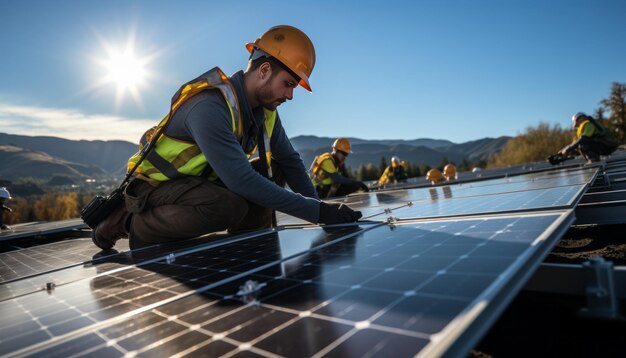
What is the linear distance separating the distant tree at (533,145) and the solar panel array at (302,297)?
57506mm

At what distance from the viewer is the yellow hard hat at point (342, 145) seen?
1083cm

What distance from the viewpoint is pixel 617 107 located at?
5719 centimetres

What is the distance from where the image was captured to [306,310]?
1.19 metres

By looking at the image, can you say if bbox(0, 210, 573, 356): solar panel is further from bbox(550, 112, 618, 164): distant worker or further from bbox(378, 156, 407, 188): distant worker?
bbox(378, 156, 407, 188): distant worker

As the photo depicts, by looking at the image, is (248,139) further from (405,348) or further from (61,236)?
(61,236)

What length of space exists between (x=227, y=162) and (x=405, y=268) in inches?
67.9

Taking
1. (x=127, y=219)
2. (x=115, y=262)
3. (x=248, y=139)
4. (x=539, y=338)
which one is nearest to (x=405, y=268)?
(x=539, y=338)

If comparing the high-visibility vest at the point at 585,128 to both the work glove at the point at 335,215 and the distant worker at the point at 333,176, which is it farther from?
the work glove at the point at 335,215

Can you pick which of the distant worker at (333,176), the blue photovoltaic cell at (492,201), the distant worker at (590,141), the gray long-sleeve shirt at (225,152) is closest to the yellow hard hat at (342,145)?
the distant worker at (333,176)

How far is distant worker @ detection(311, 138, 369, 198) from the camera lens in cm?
999

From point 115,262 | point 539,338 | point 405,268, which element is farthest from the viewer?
point 115,262

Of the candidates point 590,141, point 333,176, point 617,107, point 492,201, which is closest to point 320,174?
point 333,176

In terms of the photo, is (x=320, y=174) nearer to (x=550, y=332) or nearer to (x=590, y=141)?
(x=550, y=332)

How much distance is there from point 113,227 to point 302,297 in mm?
2988
